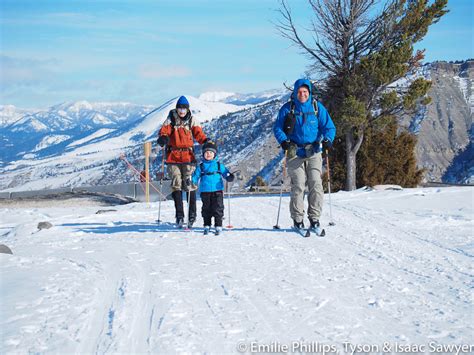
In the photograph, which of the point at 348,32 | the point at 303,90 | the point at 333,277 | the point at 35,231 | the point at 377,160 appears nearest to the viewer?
the point at 333,277

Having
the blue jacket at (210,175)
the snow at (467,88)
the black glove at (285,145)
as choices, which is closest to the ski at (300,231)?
the black glove at (285,145)

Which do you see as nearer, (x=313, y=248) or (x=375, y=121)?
(x=313, y=248)

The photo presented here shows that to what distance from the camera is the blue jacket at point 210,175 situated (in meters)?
9.12

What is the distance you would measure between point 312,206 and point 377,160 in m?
19.1

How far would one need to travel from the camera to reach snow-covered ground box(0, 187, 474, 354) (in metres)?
3.71

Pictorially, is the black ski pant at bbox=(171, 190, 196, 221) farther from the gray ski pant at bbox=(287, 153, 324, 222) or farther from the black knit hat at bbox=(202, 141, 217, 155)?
the gray ski pant at bbox=(287, 153, 324, 222)

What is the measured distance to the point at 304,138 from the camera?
28.1 ft

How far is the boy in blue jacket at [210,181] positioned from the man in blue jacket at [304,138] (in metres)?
1.24

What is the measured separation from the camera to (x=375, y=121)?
2178 cm

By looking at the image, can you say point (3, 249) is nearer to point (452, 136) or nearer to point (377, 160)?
point (377, 160)

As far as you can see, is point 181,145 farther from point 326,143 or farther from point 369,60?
point 369,60

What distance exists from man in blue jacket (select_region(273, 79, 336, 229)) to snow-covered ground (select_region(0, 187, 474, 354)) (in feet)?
2.35

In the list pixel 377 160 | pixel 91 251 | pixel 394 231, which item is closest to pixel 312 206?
pixel 394 231

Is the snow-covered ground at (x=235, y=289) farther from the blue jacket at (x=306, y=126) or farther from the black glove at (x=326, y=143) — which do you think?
the blue jacket at (x=306, y=126)
